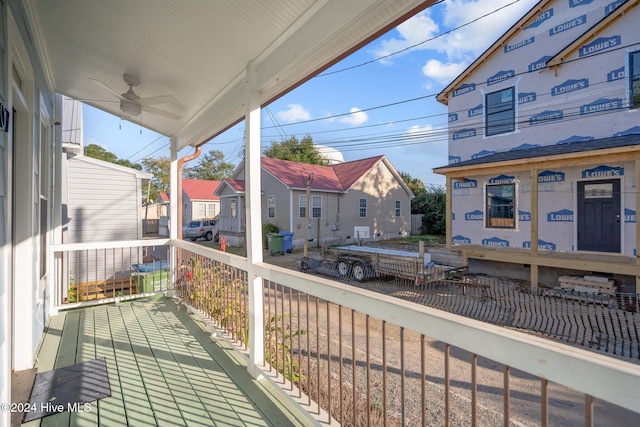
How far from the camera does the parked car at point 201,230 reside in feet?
56.1

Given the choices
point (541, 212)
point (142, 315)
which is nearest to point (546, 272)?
point (541, 212)

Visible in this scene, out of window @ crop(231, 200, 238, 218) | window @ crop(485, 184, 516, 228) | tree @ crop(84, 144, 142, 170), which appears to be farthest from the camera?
tree @ crop(84, 144, 142, 170)

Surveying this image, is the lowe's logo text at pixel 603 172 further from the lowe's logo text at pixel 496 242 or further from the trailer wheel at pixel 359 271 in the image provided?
the trailer wheel at pixel 359 271

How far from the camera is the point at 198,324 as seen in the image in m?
3.34

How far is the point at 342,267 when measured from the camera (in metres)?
7.79

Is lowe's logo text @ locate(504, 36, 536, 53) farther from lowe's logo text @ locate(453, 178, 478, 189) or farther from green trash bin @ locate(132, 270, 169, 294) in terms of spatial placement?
green trash bin @ locate(132, 270, 169, 294)

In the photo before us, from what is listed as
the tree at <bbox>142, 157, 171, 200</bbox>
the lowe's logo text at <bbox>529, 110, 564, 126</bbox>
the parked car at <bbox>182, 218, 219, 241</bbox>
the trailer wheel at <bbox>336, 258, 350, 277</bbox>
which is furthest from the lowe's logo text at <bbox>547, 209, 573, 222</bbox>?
the tree at <bbox>142, 157, 171, 200</bbox>

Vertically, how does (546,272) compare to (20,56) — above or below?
below

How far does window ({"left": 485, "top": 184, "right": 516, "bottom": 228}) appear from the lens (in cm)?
776

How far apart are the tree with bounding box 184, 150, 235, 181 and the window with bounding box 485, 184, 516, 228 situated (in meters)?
28.5

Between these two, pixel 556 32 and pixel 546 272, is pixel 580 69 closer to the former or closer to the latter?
pixel 556 32

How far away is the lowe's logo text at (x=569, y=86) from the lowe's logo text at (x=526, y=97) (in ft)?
1.26

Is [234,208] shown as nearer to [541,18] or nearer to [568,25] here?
[541,18]

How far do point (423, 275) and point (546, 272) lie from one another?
3.08 metres
